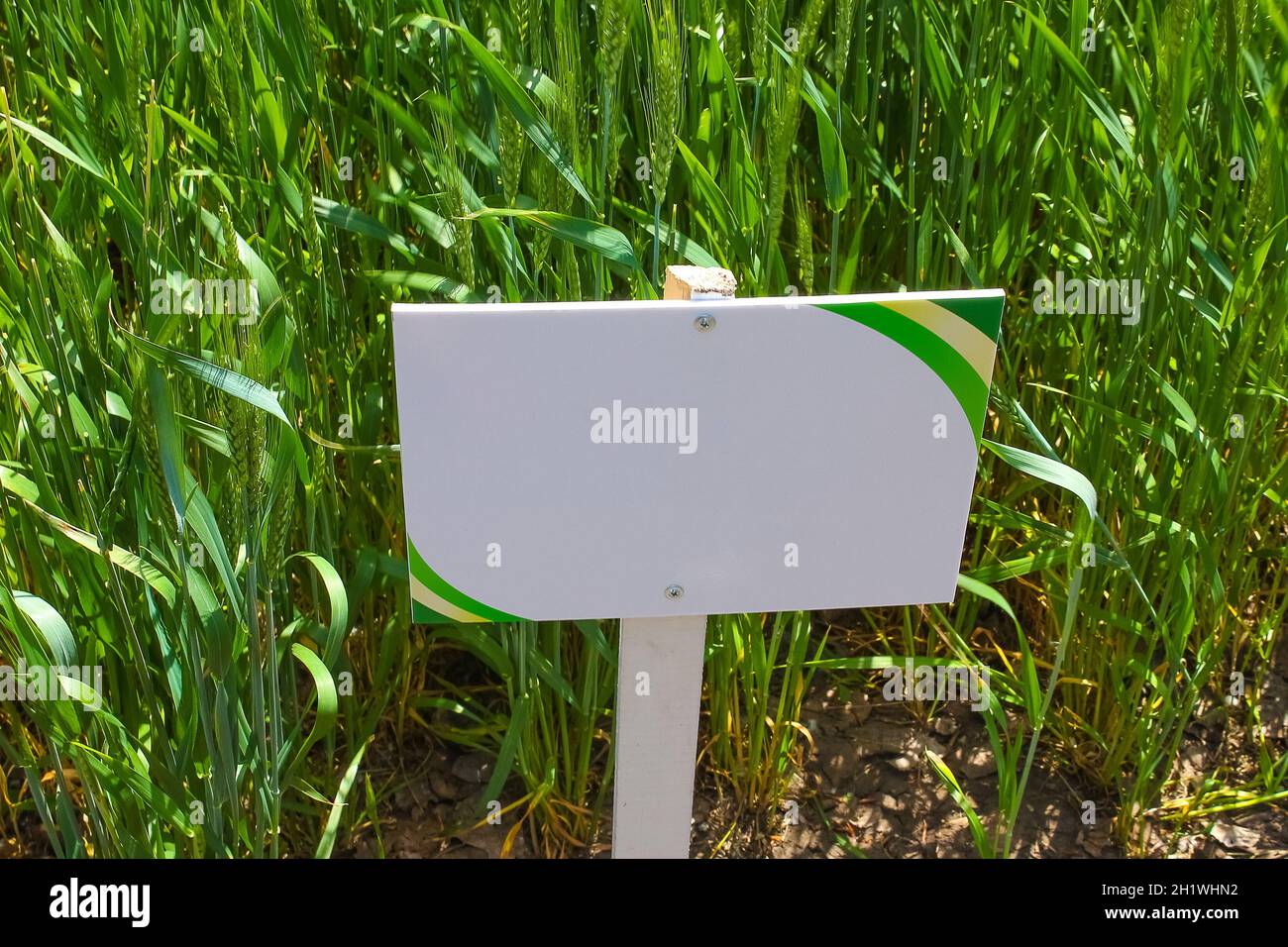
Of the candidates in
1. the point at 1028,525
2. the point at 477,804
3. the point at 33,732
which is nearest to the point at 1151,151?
the point at 1028,525

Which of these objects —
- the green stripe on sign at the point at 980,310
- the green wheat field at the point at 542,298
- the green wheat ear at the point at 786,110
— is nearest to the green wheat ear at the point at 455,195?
the green wheat field at the point at 542,298

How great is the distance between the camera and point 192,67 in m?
1.29

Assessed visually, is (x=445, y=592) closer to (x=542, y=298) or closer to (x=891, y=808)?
(x=542, y=298)

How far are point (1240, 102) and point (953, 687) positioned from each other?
0.69 meters

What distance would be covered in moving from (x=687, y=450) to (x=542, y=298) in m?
0.30

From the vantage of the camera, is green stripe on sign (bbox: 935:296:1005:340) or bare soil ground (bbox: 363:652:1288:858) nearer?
green stripe on sign (bbox: 935:296:1005:340)

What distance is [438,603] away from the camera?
0.99m

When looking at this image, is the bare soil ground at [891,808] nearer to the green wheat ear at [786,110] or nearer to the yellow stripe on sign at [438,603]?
the yellow stripe on sign at [438,603]

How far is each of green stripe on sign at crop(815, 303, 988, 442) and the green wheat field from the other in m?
0.09

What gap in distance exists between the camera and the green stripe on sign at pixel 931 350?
0.92 meters

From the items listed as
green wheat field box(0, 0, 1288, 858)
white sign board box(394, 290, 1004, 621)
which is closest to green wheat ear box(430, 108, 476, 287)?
green wheat field box(0, 0, 1288, 858)

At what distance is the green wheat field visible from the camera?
0.99m

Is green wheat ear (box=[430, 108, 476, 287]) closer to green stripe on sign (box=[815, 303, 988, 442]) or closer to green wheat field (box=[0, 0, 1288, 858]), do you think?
green wheat field (box=[0, 0, 1288, 858])

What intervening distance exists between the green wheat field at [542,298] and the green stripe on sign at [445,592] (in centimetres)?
10
